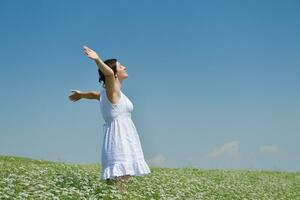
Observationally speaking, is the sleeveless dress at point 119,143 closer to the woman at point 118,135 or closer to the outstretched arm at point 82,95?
the woman at point 118,135

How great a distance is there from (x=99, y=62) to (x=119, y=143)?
1748 millimetres

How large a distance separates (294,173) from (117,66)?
2517 centimetres

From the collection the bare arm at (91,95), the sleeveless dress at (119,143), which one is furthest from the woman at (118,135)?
the bare arm at (91,95)

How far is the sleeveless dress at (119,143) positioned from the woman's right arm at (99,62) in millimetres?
740

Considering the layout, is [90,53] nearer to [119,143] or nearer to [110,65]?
[110,65]

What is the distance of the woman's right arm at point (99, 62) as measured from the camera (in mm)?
9539

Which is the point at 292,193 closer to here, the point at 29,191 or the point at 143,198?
the point at 143,198

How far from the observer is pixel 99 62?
9.62 metres

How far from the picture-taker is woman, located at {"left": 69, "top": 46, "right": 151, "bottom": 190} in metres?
10.2

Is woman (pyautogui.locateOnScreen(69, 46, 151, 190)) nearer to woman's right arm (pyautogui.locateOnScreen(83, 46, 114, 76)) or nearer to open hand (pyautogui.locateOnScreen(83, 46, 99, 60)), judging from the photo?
woman's right arm (pyautogui.locateOnScreen(83, 46, 114, 76))

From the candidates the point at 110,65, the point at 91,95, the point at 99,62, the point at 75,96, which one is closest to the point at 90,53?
the point at 99,62

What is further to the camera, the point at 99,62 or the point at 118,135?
the point at 118,135

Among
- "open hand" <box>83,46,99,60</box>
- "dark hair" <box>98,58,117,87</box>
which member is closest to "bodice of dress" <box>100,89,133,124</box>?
"dark hair" <box>98,58,117,87</box>

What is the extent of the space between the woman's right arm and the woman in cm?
22
